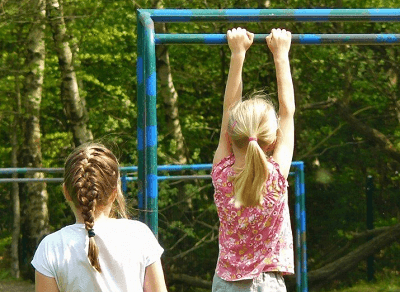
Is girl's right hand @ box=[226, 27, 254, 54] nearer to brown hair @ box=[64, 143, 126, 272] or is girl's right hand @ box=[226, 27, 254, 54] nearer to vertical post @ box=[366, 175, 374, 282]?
brown hair @ box=[64, 143, 126, 272]

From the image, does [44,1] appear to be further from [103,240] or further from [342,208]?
[103,240]

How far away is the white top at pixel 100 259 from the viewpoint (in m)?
1.88

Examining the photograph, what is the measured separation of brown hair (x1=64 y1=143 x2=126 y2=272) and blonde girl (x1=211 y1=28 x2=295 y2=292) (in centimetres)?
35

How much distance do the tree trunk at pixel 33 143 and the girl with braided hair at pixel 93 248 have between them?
7.93 meters

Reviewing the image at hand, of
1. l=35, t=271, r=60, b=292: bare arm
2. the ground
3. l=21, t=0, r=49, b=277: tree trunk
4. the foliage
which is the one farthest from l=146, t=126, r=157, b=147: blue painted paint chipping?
l=21, t=0, r=49, b=277: tree trunk

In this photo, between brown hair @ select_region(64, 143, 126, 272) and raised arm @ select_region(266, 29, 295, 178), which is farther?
raised arm @ select_region(266, 29, 295, 178)

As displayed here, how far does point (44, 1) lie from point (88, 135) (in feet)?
5.39

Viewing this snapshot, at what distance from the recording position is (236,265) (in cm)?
218

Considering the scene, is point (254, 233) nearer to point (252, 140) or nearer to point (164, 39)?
point (252, 140)

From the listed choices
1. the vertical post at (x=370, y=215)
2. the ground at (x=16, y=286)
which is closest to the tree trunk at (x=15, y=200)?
the ground at (x=16, y=286)

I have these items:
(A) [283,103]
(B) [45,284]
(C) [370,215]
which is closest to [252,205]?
(A) [283,103]

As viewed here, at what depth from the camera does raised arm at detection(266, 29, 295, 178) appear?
2.24 metres

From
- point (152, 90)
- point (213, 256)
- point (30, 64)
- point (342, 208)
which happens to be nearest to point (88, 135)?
point (30, 64)

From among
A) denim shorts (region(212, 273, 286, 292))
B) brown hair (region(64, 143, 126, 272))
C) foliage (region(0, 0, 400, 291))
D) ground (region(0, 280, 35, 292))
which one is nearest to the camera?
brown hair (region(64, 143, 126, 272))
